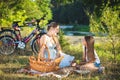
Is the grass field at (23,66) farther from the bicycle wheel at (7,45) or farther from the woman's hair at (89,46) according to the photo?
the woman's hair at (89,46)

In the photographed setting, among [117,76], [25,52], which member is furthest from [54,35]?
[25,52]

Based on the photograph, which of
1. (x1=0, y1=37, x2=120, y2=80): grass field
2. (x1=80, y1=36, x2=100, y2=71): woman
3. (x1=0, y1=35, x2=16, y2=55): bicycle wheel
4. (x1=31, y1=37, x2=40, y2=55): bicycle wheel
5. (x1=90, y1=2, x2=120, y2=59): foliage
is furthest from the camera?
(x1=31, y1=37, x2=40, y2=55): bicycle wheel

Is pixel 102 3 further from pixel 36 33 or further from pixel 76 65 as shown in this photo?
pixel 76 65

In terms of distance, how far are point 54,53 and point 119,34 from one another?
2.12 meters

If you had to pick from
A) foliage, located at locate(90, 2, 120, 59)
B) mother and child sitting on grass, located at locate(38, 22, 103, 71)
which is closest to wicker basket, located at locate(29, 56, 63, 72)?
mother and child sitting on grass, located at locate(38, 22, 103, 71)

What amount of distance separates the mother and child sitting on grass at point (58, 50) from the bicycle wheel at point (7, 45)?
3.28 m

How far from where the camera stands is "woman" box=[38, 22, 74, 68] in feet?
29.0

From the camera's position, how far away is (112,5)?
37.8 ft

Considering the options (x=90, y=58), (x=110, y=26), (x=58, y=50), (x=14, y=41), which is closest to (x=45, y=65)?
(x=58, y=50)

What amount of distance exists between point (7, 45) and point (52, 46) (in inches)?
130

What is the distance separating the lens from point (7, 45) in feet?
39.1

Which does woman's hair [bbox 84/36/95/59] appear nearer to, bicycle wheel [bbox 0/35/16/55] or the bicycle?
the bicycle

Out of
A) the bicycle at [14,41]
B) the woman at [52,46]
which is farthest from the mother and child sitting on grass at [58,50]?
the bicycle at [14,41]

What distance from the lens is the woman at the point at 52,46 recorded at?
8.84 meters
